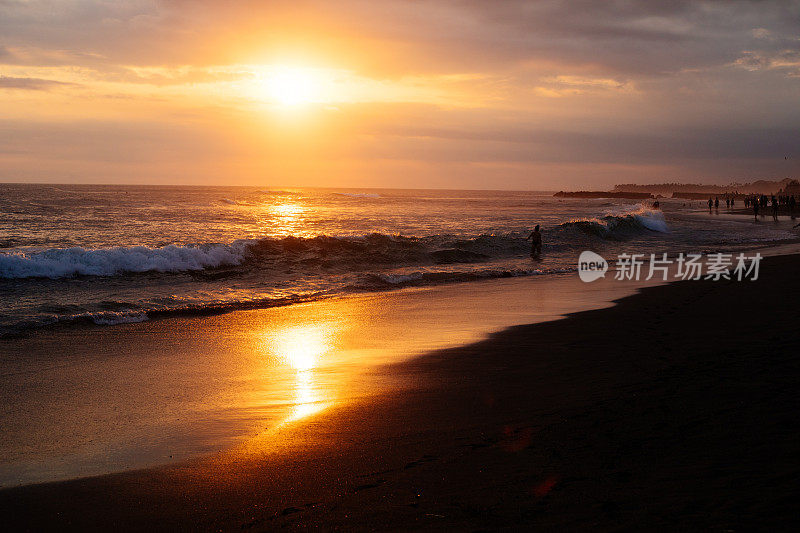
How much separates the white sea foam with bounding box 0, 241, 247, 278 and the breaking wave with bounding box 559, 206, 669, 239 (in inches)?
981

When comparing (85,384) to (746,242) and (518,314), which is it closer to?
(518,314)

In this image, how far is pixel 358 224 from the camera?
48188mm

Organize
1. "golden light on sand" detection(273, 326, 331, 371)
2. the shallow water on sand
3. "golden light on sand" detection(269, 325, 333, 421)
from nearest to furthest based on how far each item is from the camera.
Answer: the shallow water on sand
"golden light on sand" detection(269, 325, 333, 421)
"golden light on sand" detection(273, 326, 331, 371)

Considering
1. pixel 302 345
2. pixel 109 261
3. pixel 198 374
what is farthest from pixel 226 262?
pixel 198 374

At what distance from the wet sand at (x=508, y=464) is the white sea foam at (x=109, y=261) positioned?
15.9 meters

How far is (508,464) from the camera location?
4586 mm

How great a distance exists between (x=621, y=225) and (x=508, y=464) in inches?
1732

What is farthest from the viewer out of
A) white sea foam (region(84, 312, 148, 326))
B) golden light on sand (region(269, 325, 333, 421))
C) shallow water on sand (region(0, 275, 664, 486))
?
white sea foam (region(84, 312, 148, 326))

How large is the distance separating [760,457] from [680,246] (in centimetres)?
3138

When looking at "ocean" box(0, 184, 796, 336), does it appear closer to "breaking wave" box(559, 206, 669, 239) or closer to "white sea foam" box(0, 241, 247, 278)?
"white sea foam" box(0, 241, 247, 278)

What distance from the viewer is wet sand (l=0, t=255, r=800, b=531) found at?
380 cm

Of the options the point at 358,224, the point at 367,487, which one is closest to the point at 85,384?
the point at 367,487

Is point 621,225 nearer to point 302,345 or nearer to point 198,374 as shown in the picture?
point 302,345

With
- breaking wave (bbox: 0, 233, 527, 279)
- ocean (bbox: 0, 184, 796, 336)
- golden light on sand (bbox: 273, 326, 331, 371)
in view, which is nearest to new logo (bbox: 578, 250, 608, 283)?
ocean (bbox: 0, 184, 796, 336)
